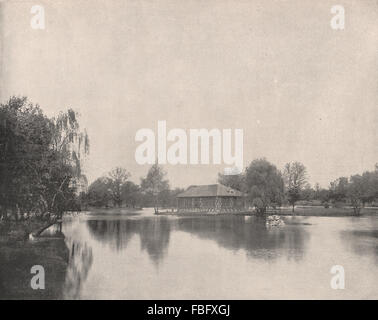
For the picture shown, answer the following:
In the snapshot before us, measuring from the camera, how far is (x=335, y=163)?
1377 cm

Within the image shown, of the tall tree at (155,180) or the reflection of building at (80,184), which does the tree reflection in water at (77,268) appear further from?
the tall tree at (155,180)

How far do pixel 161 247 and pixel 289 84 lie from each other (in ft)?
28.3

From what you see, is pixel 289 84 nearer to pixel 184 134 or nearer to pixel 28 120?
pixel 184 134

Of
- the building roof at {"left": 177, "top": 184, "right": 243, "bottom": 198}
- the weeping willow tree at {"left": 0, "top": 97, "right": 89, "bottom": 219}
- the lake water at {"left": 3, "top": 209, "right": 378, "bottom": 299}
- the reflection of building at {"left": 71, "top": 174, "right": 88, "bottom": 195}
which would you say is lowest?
the lake water at {"left": 3, "top": 209, "right": 378, "bottom": 299}

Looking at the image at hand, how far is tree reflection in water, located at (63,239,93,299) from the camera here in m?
10.0

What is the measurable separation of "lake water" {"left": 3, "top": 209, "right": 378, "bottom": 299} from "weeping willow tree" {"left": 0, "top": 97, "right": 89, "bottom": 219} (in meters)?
2.48

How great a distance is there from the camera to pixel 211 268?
1209 centimetres

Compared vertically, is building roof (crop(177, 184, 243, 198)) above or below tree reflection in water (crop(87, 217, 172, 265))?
above

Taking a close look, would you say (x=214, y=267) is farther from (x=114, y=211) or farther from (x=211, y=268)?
(x=114, y=211)

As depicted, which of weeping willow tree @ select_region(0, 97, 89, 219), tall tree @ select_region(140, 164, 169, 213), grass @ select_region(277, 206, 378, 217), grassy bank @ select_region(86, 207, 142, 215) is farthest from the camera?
grass @ select_region(277, 206, 378, 217)

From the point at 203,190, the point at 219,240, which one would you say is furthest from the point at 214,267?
the point at 203,190

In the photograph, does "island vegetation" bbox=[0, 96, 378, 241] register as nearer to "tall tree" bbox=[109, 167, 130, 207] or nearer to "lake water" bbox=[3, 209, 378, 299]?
"tall tree" bbox=[109, 167, 130, 207]

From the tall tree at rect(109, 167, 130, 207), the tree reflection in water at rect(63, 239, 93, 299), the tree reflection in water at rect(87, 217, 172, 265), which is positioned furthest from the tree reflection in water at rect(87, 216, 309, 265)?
the tall tree at rect(109, 167, 130, 207)

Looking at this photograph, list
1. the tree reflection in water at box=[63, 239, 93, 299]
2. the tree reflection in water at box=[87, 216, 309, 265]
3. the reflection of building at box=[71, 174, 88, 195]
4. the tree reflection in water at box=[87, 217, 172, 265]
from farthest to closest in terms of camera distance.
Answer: the reflection of building at box=[71, 174, 88, 195], the tree reflection in water at box=[87, 217, 172, 265], the tree reflection in water at box=[87, 216, 309, 265], the tree reflection in water at box=[63, 239, 93, 299]
